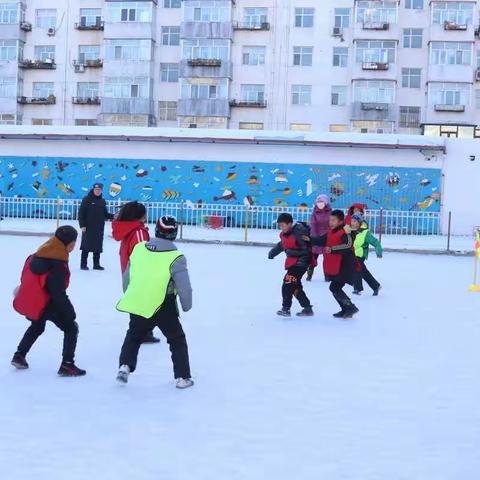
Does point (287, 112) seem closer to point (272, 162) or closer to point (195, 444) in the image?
point (272, 162)

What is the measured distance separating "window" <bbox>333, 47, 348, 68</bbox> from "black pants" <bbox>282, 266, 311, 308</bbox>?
37.4m

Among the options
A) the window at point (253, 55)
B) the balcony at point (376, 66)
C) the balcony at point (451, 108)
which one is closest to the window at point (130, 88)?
the window at point (253, 55)

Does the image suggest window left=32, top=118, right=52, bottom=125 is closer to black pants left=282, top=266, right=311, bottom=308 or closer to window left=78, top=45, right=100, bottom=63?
window left=78, top=45, right=100, bottom=63

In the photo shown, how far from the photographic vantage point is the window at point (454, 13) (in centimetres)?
4397

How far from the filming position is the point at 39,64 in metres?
46.6

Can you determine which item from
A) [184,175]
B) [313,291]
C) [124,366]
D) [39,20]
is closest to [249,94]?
[39,20]

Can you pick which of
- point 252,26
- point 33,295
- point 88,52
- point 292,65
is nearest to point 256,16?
point 252,26

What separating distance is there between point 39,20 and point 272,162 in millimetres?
25610

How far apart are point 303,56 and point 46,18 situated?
52.3 feet

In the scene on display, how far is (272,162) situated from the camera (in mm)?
28219

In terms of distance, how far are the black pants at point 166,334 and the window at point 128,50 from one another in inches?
1612

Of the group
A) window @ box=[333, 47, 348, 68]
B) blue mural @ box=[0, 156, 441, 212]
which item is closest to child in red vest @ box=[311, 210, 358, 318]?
blue mural @ box=[0, 156, 441, 212]

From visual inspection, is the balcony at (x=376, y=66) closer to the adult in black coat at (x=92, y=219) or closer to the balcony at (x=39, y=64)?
the balcony at (x=39, y=64)

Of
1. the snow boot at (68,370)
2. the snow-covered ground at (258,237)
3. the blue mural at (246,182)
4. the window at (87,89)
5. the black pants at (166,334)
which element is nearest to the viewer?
the black pants at (166,334)
